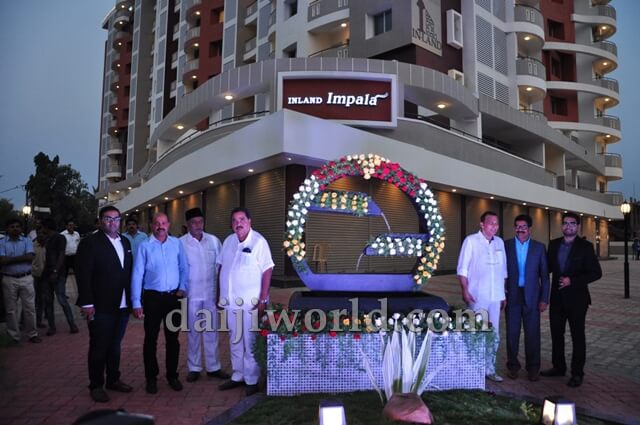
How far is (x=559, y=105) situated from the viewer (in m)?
34.0

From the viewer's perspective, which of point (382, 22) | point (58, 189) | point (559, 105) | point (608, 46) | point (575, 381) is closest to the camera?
point (575, 381)

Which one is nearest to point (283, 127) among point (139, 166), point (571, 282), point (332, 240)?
point (332, 240)

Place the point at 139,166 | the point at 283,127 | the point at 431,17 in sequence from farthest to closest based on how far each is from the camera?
the point at 139,166 → the point at 431,17 → the point at 283,127

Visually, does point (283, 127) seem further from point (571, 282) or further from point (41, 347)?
point (571, 282)

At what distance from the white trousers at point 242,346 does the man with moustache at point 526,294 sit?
10.5ft

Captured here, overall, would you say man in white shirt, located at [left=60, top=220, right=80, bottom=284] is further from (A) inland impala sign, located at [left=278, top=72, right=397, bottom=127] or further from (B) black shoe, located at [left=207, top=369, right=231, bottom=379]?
(A) inland impala sign, located at [left=278, top=72, right=397, bottom=127]

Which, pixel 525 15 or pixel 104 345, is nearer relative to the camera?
pixel 104 345

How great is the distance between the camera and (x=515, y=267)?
18.6ft

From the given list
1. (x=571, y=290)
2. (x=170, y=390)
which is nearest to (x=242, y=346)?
(x=170, y=390)

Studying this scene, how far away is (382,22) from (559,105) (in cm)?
1995

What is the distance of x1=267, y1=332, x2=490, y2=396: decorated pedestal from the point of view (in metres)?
4.67

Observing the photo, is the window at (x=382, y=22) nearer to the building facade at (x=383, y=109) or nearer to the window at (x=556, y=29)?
the building facade at (x=383, y=109)

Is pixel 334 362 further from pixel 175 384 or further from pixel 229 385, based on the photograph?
pixel 175 384

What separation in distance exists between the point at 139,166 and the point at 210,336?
4150cm
